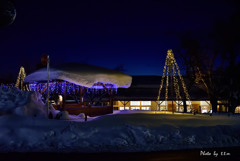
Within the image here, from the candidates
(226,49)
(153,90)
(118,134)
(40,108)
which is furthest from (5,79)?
(118,134)

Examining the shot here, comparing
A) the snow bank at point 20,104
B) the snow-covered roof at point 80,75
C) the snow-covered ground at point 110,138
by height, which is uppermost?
the snow-covered roof at point 80,75

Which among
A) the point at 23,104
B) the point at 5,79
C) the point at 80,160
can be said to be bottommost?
the point at 80,160

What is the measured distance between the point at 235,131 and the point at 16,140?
9337 millimetres

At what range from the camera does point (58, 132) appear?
9.19 meters

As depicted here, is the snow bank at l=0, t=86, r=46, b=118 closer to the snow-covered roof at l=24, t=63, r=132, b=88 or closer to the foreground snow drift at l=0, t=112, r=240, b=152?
the foreground snow drift at l=0, t=112, r=240, b=152

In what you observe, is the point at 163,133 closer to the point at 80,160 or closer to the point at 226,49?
the point at 80,160

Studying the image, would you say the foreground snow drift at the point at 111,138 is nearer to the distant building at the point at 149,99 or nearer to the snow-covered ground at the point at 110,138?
the snow-covered ground at the point at 110,138

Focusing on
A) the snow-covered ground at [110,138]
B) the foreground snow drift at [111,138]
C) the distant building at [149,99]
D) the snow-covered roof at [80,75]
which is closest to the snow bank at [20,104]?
the snow-covered ground at [110,138]

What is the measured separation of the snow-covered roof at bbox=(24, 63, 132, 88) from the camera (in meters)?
18.6

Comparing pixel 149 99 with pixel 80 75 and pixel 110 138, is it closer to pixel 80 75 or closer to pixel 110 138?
pixel 80 75

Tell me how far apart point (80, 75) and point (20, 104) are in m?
6.51

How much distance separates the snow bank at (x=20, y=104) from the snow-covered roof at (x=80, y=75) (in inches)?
137

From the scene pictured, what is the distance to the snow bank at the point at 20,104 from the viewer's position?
41.2 ft

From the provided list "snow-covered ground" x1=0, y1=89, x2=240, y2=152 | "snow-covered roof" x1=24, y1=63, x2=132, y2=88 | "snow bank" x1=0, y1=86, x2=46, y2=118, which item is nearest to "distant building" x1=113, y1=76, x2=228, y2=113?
"snow-covered roof" x1=24, y1=63, x2=132, y2=88
